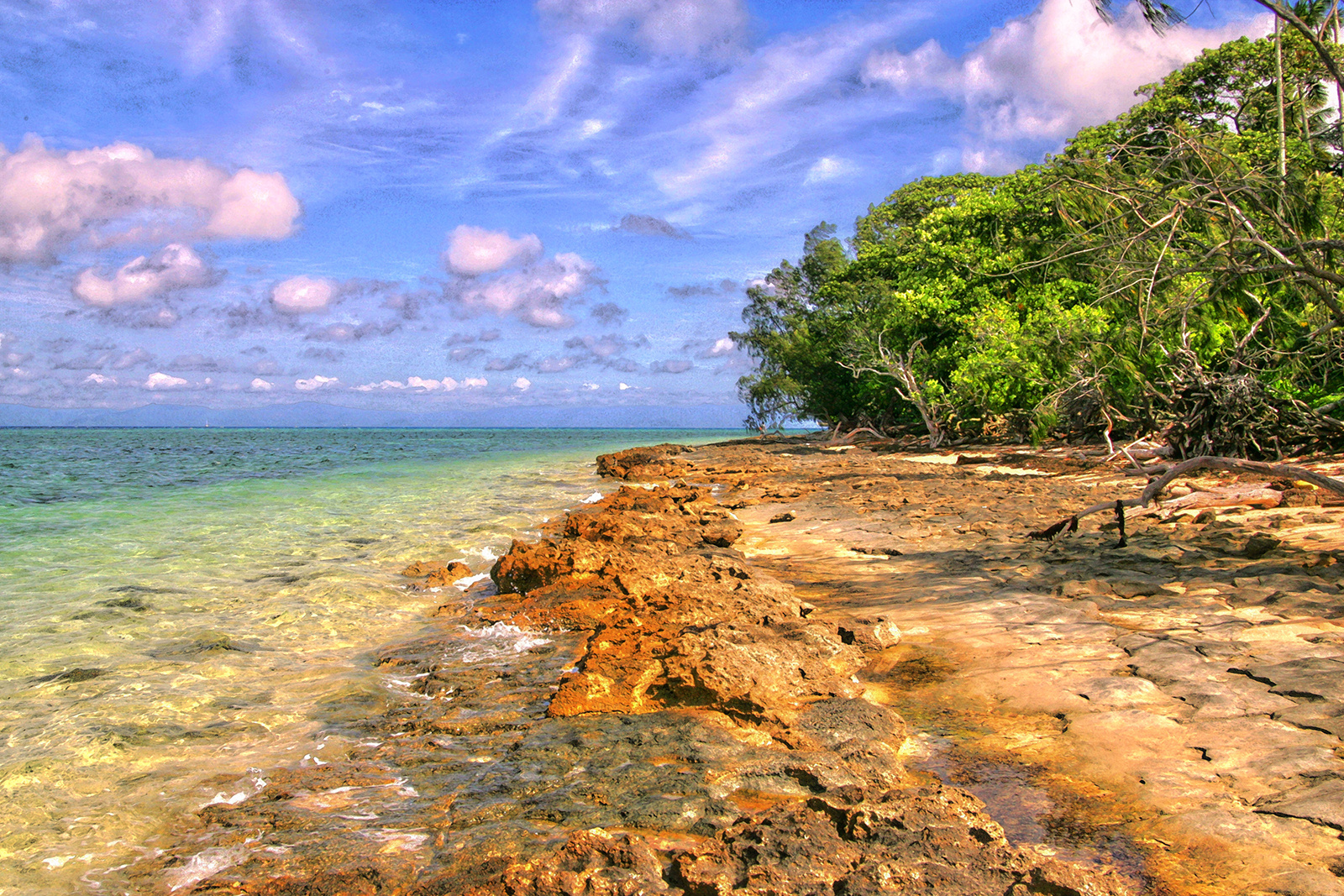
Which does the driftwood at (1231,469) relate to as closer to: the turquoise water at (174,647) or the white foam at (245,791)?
the turquoise water at (174,647)

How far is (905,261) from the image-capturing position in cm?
2653

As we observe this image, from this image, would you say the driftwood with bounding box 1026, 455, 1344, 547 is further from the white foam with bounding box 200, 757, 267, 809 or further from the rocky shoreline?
the white foam with bounding box 200, 757, 267, 809

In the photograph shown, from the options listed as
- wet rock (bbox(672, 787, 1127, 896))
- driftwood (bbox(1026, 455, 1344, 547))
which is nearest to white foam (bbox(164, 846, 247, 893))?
wet rock (bbox(672, 787, 1127, 896))

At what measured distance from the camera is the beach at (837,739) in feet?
9.07

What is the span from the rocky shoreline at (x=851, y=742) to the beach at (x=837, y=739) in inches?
0.6

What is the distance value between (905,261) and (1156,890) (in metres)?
26.0

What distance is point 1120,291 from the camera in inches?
244

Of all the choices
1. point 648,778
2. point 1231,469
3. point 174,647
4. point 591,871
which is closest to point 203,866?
point 591,871

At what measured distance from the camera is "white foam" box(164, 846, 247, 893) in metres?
3.01

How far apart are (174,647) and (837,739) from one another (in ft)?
18.2

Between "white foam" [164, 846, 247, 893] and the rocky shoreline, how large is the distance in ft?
0.04

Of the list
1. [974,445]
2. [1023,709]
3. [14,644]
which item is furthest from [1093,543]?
[974,445]

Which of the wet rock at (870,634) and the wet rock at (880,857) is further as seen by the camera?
the wet rock at (870,634)

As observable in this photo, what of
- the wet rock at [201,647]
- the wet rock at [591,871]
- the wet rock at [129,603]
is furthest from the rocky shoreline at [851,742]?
the wet rock at [129,603]
